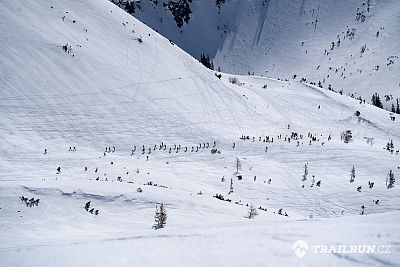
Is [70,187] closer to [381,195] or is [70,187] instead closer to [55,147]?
[55,147]

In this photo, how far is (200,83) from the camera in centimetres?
4150

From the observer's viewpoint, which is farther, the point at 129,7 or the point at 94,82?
the point at 129,7

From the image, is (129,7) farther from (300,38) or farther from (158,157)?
(158,157)

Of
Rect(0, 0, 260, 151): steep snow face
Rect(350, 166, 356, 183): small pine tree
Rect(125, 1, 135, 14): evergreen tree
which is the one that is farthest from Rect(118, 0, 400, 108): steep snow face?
Rect(350, 166, 356, 183): small pine tree

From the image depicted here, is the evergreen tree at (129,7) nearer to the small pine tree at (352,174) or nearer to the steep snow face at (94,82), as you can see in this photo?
the steep snow face at (94,82)

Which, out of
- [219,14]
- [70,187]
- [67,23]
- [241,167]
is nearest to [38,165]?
[70,187]

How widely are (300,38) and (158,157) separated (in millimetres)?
100964

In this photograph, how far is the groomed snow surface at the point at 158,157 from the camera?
6.91 meters

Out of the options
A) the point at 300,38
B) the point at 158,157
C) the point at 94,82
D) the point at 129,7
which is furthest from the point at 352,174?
the point at 129,7

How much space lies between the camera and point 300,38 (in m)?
118

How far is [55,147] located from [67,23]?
1934cm

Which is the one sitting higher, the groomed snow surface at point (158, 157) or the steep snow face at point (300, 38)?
the steep snow face at point (300, 38)

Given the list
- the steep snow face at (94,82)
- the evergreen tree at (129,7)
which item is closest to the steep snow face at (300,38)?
the evergreen tree at (129,7)

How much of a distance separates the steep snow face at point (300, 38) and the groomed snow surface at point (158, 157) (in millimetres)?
46202
